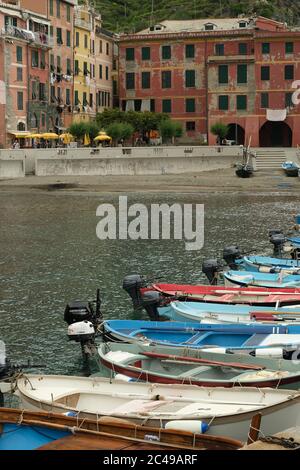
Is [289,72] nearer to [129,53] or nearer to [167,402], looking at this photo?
[129,53]

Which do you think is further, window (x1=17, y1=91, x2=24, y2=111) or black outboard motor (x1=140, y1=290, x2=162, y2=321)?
window (x1=17, y1=91, x2=24, y2=111)

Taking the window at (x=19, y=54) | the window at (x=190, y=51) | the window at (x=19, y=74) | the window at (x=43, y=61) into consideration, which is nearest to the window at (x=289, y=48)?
the window at (x=190, y=51)

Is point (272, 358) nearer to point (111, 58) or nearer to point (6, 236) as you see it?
point (6, 236)

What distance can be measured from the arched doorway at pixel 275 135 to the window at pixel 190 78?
8.73 metres

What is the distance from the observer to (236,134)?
79625 mm

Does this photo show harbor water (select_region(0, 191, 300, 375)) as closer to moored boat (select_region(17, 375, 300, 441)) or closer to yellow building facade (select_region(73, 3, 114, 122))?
moored boat (select_region(17, 375, 300, 441))

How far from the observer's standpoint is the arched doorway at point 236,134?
79.5 m

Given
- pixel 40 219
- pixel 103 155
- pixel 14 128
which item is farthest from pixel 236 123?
pixel 40 219

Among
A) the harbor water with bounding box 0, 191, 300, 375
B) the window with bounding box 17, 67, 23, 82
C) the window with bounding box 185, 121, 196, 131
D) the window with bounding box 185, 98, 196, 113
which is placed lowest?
the harbor water with bounding box 0, 191, 300, 375

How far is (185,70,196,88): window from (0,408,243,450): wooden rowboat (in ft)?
236

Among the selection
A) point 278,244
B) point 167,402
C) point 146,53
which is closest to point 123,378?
point 167,402

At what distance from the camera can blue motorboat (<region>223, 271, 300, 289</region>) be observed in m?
25.5

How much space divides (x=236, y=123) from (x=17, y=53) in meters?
21.0

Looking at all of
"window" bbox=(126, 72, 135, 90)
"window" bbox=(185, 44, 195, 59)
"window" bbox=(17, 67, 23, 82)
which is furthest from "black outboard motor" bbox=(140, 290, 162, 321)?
"window" bbox=(126, 72, 135, 90)
